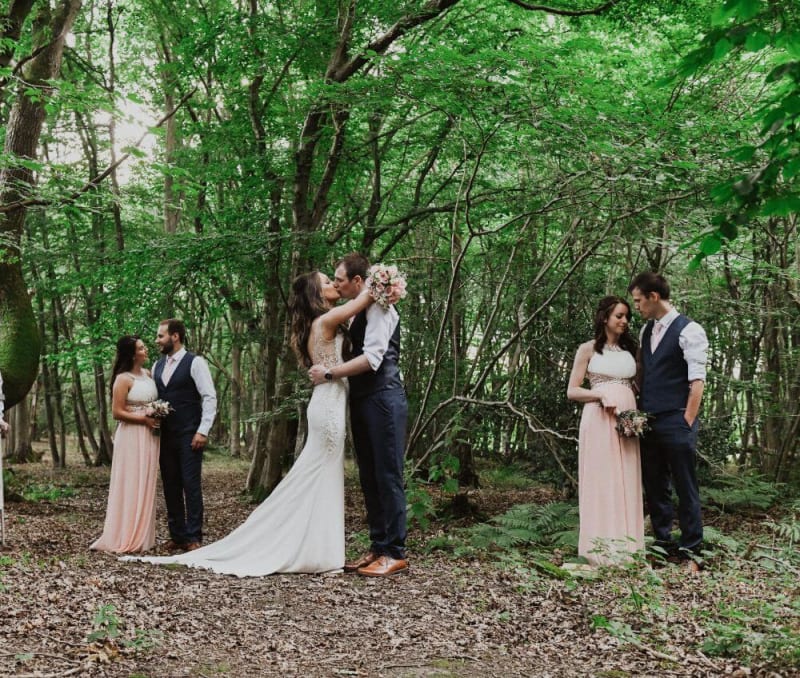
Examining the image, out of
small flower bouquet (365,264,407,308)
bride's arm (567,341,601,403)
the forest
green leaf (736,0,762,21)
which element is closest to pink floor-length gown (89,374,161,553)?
the forest

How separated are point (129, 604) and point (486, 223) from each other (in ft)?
26.1

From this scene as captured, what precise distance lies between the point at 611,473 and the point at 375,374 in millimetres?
1990

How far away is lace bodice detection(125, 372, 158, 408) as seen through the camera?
7.01 metres

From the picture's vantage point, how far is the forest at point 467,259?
145 inches

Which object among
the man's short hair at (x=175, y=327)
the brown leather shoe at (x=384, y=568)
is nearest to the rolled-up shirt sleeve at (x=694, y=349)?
the brown leather shoe at (x=384, y=568)

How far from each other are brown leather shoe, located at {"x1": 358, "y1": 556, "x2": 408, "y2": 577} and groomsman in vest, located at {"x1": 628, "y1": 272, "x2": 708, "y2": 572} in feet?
6.26

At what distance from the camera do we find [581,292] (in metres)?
9.50

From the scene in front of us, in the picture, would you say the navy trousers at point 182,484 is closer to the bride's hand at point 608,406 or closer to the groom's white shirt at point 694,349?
the bride's hand at point 608,406

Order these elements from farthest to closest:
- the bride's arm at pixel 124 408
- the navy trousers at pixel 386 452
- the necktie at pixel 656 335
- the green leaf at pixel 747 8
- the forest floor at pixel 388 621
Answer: the bride's arm at pixel 124 408, the necktie at pixel 656 335, the navy trousers at pixel 386 452, the forest floor at pixel 388 621, the green leaf at pixel 747 8

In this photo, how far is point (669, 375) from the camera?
589 centimetres

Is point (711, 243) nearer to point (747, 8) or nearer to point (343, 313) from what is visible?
point (747, 8)

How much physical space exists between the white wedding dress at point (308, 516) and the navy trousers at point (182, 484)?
1.03 metres

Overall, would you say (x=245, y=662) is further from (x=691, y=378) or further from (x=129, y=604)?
(x=691, y=378)

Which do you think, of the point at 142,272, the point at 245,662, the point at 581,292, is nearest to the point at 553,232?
the point at 581,292
